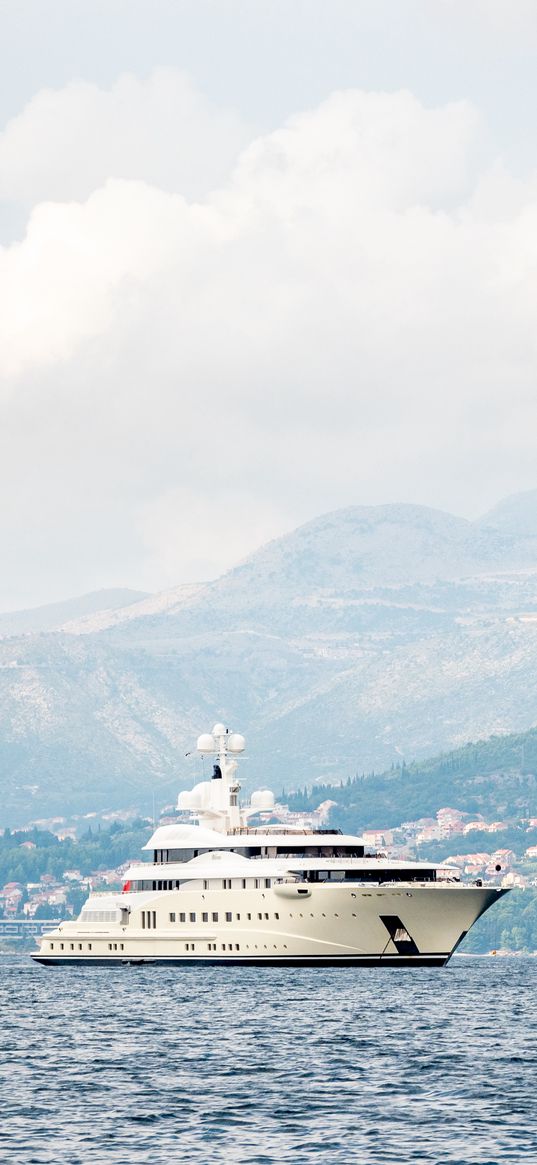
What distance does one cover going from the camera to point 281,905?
139625mm

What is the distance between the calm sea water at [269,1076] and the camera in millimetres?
60281

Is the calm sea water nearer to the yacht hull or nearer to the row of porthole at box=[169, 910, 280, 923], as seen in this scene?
the yacht hull

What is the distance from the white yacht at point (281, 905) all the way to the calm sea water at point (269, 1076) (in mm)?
17173

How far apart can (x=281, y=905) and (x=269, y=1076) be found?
64476 millimetres

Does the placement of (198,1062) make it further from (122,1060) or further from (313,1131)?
(313,1131)

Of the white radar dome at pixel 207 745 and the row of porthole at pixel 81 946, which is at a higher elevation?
the white radar dome at pixel 207 745

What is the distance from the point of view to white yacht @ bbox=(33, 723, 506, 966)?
139 meters

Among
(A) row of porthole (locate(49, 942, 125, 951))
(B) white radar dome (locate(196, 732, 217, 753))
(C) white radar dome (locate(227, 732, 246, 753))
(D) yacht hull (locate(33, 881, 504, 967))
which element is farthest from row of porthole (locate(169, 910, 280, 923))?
(B) white radar dome (locate(196, 732, 217, 753))

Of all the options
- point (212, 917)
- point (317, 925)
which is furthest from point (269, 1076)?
point (212, 917)

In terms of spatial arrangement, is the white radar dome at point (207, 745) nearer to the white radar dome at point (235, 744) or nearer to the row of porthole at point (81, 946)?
the white radar dome at point (235, 744)

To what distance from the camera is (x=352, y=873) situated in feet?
464

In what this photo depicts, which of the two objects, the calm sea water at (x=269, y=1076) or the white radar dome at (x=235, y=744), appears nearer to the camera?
the calm sea water at (x=269, y=1076)

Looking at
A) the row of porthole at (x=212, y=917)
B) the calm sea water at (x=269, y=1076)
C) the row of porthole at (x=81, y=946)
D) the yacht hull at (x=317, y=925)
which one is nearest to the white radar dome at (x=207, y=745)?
the row of porthole at (x=81, y=946)

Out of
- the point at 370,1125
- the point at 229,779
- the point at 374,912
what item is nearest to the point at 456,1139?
the point at 370,1125
